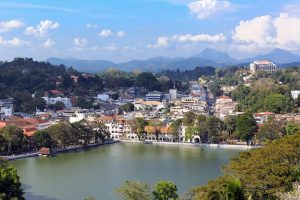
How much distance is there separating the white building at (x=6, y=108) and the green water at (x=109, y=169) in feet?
34.2

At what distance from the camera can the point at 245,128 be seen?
2362 centimetres

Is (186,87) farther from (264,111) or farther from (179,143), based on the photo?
(179,143)

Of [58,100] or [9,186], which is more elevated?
[58,100]

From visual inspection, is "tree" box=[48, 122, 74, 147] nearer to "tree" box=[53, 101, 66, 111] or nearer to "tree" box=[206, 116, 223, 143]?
"tree" box=[206, 116, 223, 143]

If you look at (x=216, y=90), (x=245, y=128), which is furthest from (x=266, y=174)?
(x=216, y=90)

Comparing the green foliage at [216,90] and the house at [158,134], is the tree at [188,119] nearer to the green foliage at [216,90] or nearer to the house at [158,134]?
the house at [158,134]

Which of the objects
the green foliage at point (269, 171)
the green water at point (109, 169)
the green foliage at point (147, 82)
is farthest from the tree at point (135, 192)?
the green foliage at point (147, 82)

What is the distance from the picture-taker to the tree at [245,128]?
2359 centimetres

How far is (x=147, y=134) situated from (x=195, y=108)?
9.26m

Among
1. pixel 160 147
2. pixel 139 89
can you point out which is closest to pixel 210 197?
pixel 160 147

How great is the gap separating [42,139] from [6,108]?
1192 centimetres

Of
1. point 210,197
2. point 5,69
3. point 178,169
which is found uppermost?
point 5,69

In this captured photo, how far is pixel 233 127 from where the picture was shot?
2473cm

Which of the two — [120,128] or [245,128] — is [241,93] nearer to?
[120,128]
